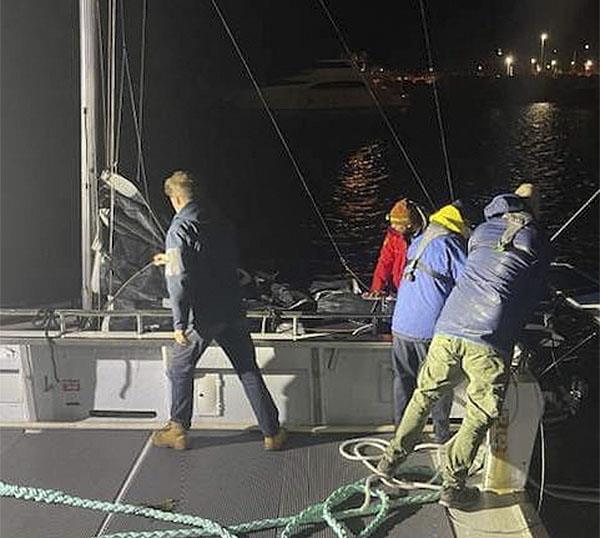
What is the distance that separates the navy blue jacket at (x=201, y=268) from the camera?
6.07m

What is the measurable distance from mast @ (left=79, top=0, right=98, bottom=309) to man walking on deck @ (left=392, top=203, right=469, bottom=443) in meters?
2.65

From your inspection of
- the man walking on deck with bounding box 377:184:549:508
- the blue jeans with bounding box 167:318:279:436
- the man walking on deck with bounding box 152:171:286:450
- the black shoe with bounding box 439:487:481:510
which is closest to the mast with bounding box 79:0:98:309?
the man walking on deck with bounding box 152:171:286:450

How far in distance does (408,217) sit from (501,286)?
1.23 m

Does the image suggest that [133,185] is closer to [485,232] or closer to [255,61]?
[485,232]

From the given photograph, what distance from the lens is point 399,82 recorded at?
200 feet

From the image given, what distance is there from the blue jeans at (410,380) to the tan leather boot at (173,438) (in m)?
1.45

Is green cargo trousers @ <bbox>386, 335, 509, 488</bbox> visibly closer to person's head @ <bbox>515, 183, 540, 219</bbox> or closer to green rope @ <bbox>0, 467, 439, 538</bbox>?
green rope @ <bbox>0, 467, 439, 538</bbox>

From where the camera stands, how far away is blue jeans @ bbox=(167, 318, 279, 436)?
630 cm

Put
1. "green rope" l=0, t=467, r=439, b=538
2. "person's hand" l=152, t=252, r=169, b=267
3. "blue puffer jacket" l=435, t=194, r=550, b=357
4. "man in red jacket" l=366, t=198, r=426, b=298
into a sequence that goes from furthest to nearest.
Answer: "person's hand" l=152, t=252, r=169, b=267
"man in red jacket" l=366, t=198, r=426, b=298
"blue puffer jacket" l=435, t=194, r=550, b=357
"green rope" l=0, t=467, r=439, b=538

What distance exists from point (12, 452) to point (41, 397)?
56cm

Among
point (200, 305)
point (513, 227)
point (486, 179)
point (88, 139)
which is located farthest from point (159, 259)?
point (486, 179)

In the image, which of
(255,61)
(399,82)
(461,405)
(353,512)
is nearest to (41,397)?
(353,512)

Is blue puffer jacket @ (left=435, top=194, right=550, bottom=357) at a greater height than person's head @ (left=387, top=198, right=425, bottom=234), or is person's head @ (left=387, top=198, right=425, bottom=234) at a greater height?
person's head @ (left=387, top=198, right=425, bottom=234)

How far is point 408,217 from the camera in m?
6.58
